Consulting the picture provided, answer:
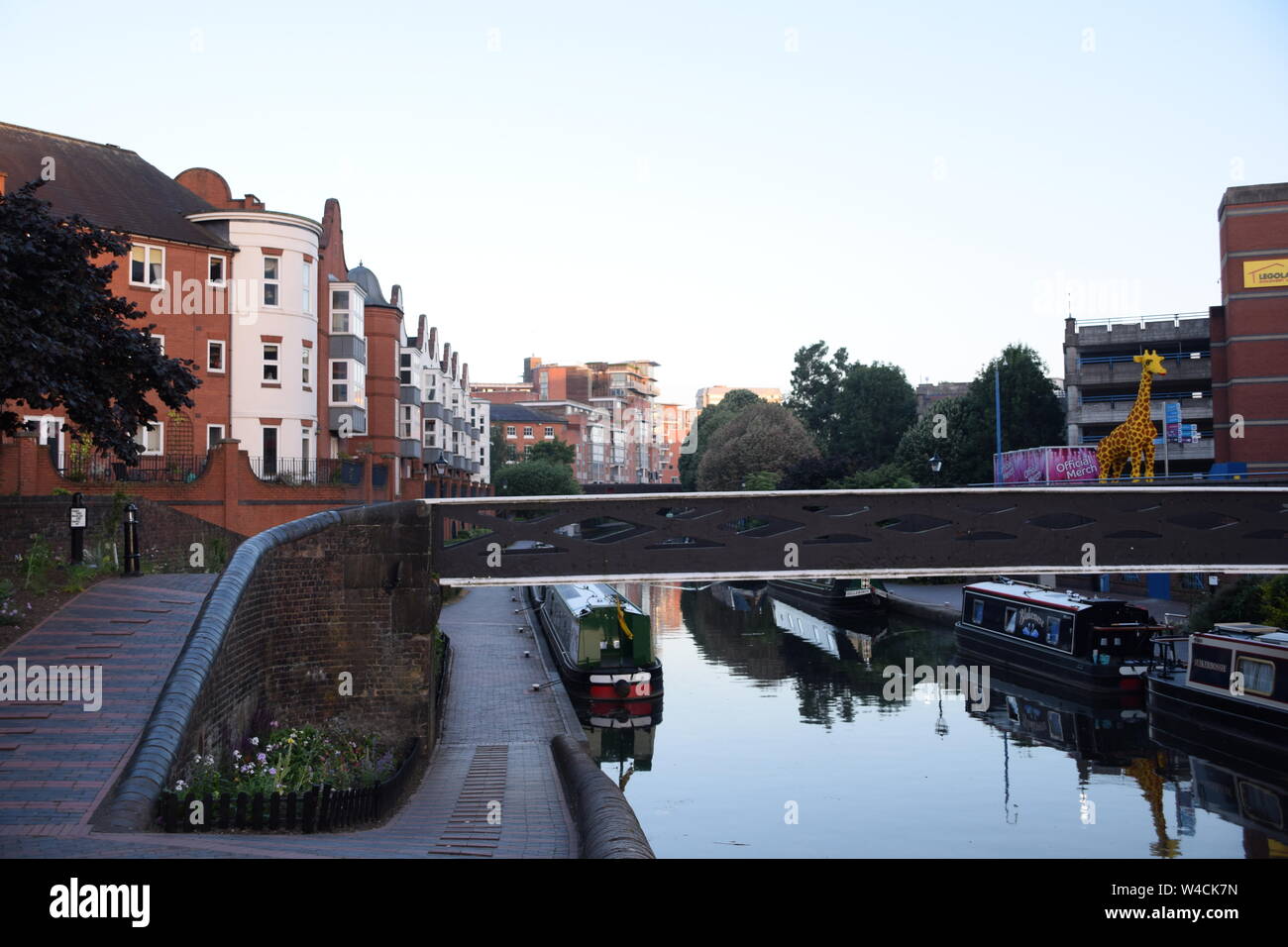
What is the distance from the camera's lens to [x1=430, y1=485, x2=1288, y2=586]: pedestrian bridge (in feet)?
64.5

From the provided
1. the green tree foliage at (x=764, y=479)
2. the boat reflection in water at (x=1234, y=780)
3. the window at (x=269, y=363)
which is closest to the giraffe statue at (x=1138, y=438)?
the boat reflection in water at (x=1234, y=780)

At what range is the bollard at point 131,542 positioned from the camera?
20328mm

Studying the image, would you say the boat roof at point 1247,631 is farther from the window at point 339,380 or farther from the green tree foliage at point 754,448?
the green tree foliage at point 754,448

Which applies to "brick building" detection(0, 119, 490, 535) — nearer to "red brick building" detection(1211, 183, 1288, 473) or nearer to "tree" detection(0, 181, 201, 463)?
"tree" detection(0, 181, 201, 463)

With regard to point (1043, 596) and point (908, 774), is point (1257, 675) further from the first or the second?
point (1043, 596)

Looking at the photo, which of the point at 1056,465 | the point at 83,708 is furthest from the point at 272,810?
the point at 1056,465

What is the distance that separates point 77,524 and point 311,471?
1517cm

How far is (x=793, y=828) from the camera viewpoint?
18.6 metres

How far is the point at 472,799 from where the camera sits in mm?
15773

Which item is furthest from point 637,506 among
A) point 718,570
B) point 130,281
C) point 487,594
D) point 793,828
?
point 487,594

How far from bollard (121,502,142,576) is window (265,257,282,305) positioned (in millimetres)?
15734

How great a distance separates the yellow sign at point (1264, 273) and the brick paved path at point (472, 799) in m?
33.8

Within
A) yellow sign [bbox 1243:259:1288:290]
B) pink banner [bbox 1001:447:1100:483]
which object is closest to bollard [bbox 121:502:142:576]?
pink banner [bbox 1001:447:1100:483]

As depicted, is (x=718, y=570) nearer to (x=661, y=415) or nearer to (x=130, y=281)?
(x=130, y=281)
